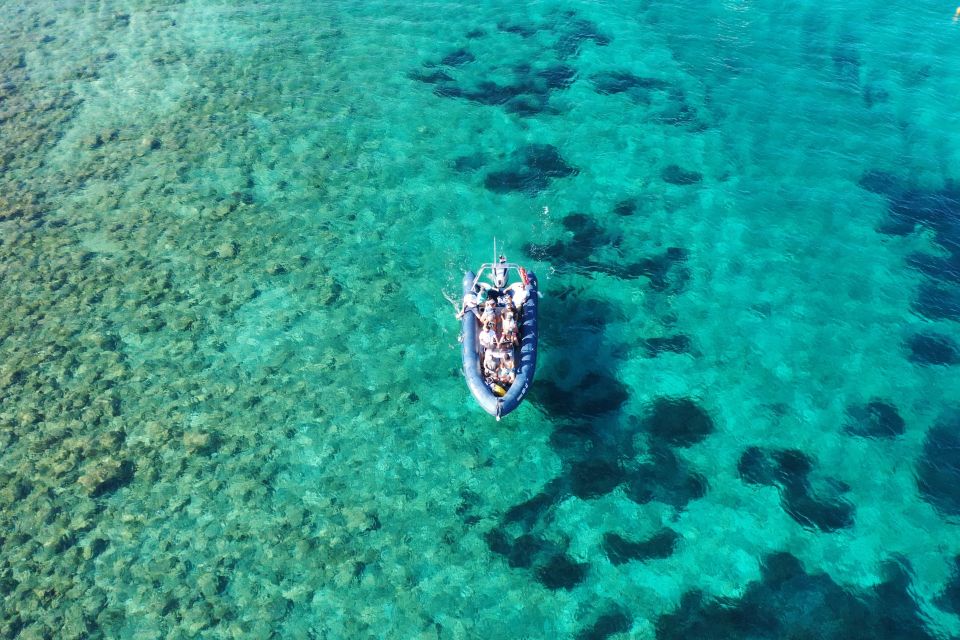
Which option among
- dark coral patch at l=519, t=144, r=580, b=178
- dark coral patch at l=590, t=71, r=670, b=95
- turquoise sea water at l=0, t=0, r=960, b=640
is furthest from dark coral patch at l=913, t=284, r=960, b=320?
dark coral patch at l=590, t=71, r=670, b=95

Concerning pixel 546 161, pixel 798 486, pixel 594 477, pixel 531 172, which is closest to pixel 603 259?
pixel 531 172

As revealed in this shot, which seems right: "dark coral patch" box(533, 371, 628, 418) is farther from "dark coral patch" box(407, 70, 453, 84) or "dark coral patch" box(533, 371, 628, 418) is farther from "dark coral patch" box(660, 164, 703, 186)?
"dark coral patch" box(407, 70, 453, 84)

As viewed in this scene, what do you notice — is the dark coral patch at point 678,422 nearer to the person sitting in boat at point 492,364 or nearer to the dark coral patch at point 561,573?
the dark coral patch at point 561,573

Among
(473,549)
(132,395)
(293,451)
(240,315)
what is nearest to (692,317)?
(473,549)

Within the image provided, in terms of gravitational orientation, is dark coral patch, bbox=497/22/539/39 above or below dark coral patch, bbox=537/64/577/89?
above

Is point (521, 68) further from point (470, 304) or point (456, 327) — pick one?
point (470, 304)

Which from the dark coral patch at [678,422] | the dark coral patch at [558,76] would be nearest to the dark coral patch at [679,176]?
the dark coral patch at [558,76]
